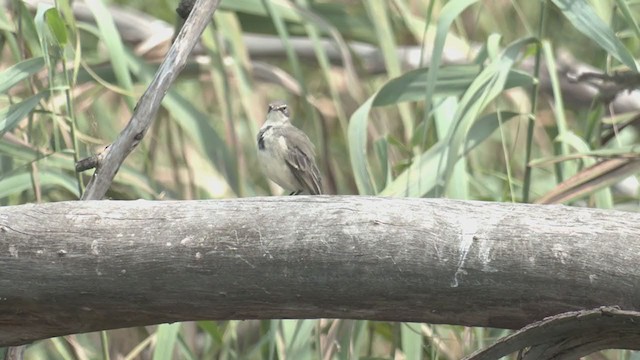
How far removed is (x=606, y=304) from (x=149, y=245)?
0.67 meters

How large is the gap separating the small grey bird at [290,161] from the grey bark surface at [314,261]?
1241mm

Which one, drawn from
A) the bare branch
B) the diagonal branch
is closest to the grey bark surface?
the bare branch

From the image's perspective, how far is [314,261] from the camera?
5.49 feet

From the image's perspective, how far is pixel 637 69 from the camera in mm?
2318

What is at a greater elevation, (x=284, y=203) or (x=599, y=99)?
(x=599, y=99)

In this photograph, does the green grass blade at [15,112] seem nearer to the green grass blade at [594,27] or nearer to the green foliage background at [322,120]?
the green foliage background at [322,120]

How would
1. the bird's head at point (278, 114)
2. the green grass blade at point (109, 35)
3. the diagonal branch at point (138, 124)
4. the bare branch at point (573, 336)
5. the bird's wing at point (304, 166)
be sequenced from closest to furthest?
the bare branch at point (573, 336)
the diagonal branch at point (138, 124)
the green grass blade at point (109, 35)
the bird's wing at point (304, 166)
the bird's head at point (278, 114)

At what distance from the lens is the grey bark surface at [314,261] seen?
64.5 inches

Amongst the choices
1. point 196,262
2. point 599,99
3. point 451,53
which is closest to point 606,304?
point 196,262

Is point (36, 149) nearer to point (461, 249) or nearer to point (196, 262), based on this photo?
point (196, 262)

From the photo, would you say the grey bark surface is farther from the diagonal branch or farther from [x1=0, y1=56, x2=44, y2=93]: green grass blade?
[x1=0, y1=56, x2=44, y2=93]: green grass blade

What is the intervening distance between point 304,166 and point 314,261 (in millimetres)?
1367

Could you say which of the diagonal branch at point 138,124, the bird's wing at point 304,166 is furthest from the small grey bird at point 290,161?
the diagonal branch at point 138,124

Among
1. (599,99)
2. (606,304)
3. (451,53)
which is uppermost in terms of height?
(451,53)
